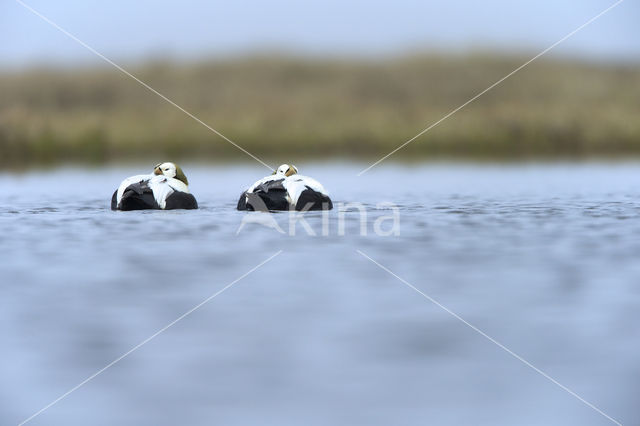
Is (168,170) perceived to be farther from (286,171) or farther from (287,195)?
(287,195)

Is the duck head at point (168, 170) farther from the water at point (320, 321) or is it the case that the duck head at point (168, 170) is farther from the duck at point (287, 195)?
the water at point (320, 321)

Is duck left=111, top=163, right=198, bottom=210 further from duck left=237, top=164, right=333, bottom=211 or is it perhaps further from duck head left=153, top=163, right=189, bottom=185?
duck left=237, top=164, right=333, bottom=211

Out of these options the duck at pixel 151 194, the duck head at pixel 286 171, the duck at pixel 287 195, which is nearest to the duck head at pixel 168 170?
the duck at pixel 151 194

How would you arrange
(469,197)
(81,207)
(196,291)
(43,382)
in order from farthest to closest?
(469,197), (81,207), (196,291), (43,382)

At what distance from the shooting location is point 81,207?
15.2 metres

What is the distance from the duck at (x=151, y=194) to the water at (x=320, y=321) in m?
0.91

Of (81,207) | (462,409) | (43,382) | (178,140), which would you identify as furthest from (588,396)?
(178,140)

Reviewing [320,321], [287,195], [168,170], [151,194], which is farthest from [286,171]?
[320,321]

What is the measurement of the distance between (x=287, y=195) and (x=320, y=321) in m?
7.67

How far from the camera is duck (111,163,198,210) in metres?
14.0

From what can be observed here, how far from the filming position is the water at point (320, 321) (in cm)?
481

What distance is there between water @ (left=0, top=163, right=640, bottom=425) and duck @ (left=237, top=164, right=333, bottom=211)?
762 mm

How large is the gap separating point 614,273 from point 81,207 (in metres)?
9.14

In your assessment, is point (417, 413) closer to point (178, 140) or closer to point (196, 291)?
point (196, 291)
